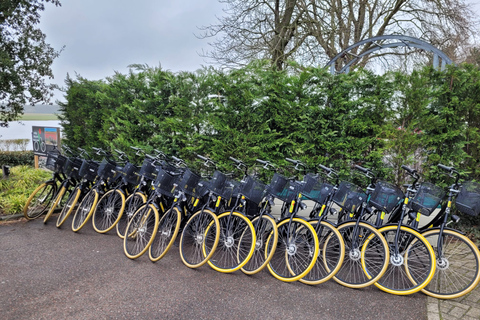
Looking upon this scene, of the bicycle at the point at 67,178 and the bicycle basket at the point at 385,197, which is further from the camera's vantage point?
the bicycle at the point at 67,178

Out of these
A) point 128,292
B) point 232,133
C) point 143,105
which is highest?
point 143,105

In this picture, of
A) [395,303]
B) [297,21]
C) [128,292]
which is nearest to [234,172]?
[128,292]

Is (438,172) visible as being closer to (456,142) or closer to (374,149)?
(456,142)

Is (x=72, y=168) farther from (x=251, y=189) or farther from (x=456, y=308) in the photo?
(x=456, y=308)

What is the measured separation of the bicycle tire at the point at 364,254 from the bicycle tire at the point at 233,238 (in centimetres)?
83

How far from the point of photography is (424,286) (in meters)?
2.91

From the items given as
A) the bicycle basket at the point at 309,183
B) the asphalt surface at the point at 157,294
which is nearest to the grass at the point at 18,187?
the asphalt surface at the point at 157,294

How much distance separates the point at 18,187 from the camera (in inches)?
247

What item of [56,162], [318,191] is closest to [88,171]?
[56,162]

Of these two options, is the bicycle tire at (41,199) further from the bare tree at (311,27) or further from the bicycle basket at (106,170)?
the bare tree at (311,27)

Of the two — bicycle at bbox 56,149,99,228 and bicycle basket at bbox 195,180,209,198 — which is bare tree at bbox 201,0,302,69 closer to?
bicycle at bbox 56,149,99,228

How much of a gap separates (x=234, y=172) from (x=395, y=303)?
2.73 m

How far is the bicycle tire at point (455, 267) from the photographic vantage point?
284 centimetres

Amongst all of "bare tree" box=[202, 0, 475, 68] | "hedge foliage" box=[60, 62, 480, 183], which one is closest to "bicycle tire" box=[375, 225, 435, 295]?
"hedge foliage" box=[60, 62, 480, 183]
